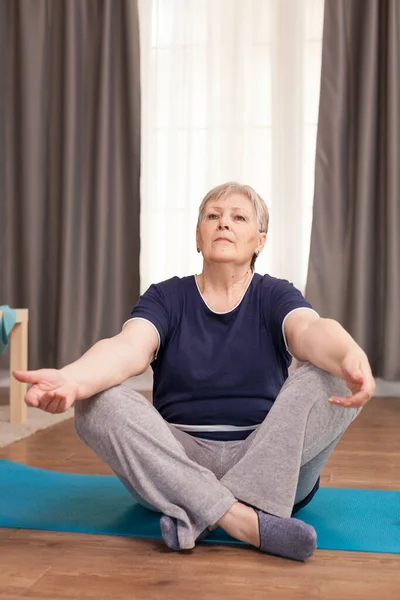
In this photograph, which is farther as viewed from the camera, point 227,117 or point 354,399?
point 227,117

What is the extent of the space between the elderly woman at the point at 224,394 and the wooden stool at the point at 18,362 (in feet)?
5.07

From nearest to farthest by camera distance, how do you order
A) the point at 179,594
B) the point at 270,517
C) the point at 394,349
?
the point at 179,594
the point at 270,517
the point at 394,349

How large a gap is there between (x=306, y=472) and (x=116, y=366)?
0.49 metres

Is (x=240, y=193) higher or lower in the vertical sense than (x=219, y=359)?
higher

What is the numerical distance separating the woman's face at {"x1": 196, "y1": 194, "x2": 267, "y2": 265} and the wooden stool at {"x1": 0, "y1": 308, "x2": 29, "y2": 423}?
5.34 feet

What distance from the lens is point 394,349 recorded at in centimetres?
436

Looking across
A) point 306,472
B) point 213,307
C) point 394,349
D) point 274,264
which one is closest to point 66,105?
point 274,264

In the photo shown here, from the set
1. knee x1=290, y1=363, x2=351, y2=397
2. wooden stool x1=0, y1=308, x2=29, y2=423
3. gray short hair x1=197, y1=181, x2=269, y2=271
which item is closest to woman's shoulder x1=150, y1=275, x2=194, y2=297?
gray short hair x1=197, y1=181, x2=269, y2=271

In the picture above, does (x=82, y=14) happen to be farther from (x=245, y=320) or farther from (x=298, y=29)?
(x=245, y=320)

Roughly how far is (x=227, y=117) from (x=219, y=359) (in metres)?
2.91

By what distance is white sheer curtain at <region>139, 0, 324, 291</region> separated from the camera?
14.8 ft

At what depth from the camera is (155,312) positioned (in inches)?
77.2

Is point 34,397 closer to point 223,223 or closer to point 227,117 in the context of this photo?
point 223,223

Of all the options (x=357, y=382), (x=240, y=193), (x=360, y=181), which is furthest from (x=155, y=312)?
(x=360, y=181)
